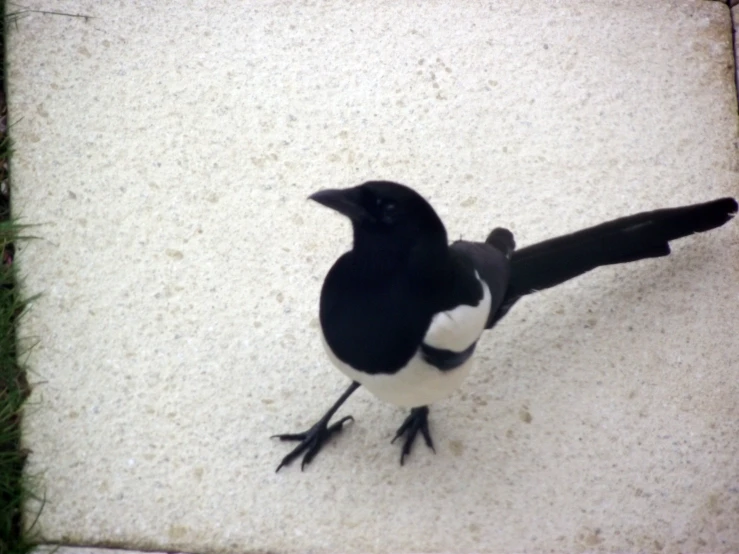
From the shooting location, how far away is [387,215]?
1.96m

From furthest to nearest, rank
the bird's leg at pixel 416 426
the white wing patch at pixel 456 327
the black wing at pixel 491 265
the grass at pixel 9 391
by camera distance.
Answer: the bird's leg at pixel 416 426 < the black wing at pixel 491 265 < the grass at pixel 9 391 < the white wing patch at pixel 456 327

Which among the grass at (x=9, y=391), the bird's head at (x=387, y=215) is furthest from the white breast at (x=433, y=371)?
the grass at (x=9, y=391)

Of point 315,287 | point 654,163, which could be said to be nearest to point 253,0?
point 315,287

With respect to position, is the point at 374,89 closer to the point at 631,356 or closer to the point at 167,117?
the point at 167,117

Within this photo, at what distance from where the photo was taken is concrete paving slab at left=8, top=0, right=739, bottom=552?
239 cm

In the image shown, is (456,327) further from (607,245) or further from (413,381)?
(607,245)

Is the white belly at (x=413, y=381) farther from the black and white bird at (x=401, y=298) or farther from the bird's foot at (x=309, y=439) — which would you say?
the bird's foot at (x=309, y=439)

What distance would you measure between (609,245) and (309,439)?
117cm

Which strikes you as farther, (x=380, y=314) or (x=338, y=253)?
(x=338, y=253)

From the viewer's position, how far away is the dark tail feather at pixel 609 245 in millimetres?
2553

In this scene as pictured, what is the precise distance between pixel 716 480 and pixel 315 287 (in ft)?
4.68

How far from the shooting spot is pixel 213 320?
2.71 metres

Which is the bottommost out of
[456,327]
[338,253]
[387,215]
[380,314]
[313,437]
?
[313,437]

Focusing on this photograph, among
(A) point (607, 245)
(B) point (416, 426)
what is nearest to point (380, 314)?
(B) point (416, 426)
